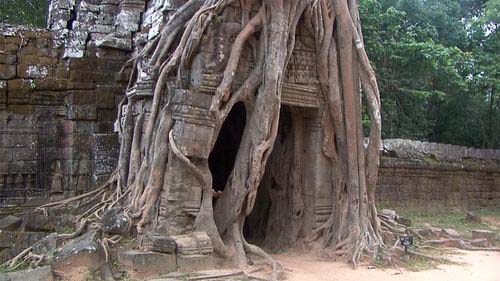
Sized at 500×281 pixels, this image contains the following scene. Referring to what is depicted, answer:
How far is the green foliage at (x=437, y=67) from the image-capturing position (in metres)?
13.9

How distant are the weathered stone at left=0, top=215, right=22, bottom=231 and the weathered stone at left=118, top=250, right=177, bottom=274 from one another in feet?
7.07

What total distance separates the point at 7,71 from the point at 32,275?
3.94 m

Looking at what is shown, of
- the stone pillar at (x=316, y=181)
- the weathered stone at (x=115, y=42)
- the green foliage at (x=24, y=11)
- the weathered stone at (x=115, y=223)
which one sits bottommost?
the weathered stone at (x=115, y=223)

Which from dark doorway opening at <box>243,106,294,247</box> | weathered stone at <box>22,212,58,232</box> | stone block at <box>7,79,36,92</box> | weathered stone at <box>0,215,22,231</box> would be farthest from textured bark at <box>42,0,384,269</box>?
stone block at <box>7,79,36,92</box>

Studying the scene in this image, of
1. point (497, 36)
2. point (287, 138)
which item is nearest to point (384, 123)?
point (497, 36)

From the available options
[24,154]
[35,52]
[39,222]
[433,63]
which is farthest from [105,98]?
[433,63]

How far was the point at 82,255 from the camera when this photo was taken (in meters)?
5.47

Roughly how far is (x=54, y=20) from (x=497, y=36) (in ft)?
40.4

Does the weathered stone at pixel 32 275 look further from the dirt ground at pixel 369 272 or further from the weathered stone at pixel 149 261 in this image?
the dirt ground at pixel 369 272

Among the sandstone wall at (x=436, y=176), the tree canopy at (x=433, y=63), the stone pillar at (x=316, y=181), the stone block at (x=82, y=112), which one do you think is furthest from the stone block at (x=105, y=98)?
the sandstone wall at (x=436, y=176)

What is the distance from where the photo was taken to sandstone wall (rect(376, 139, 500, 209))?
12102mm

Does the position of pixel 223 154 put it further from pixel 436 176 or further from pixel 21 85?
pixel 436 176

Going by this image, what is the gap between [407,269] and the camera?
22.1 feet

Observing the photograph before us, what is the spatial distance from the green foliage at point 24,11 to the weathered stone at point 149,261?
8.88 meters
